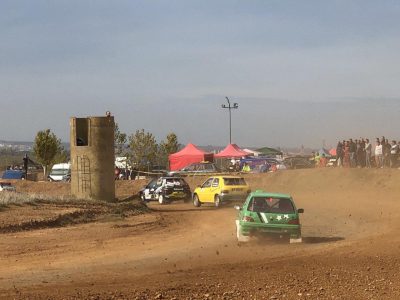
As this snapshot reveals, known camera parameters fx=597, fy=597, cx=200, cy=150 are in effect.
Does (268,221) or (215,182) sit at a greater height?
(215,182)

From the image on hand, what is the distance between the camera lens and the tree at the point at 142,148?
67.4 m

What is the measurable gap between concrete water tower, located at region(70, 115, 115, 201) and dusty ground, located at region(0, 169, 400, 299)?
4.37m

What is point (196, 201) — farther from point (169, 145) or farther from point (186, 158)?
point (169, 145)

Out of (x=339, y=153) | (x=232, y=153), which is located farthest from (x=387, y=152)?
(x=232, y=153)

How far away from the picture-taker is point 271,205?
645 inches

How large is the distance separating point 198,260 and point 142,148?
56.8 m

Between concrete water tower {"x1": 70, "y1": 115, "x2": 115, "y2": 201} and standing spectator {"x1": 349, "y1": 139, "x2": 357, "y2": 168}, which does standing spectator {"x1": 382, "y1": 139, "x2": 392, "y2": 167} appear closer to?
standing spectator {"x1": 349, "y1": 139, "x2": 357, "y2": 168}

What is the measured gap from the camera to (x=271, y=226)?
626 inches

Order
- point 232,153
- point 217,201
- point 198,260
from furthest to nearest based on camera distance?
point 232,153 < point 217,201 < point 198,260

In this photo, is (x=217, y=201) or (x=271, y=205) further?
(x=217, y=201)

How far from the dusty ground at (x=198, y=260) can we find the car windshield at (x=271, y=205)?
2.87ft

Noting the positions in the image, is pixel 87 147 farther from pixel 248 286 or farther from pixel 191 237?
pixel 248 286

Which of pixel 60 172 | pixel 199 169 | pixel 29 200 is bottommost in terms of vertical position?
pixel 29 200

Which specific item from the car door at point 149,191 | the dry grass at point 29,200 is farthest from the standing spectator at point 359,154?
the dry grass at point 29,200
